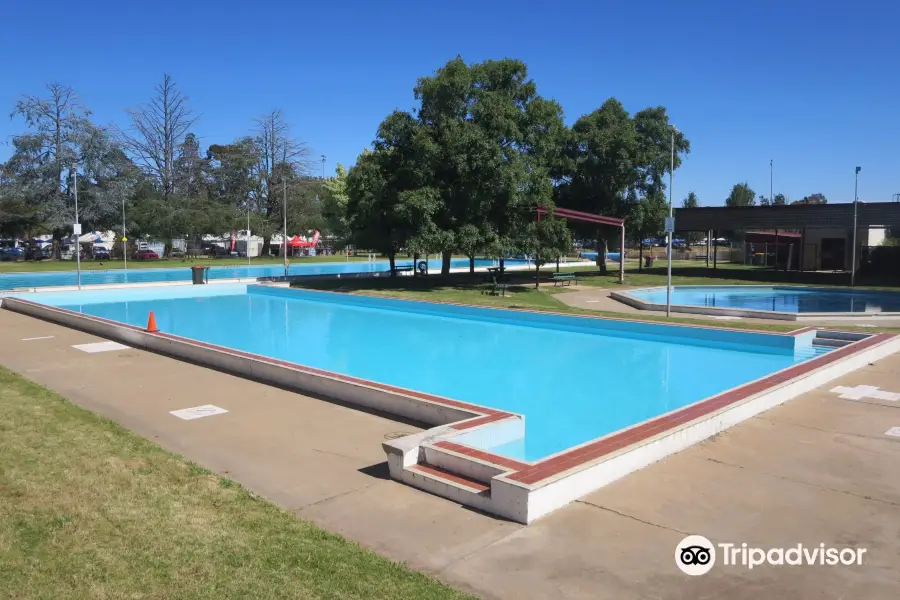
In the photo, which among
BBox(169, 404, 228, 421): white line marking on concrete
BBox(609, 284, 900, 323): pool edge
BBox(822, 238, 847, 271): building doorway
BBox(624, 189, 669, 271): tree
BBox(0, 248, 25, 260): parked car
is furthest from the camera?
BBox(0, 248, 25, 260): parked car

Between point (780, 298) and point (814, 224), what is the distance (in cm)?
977

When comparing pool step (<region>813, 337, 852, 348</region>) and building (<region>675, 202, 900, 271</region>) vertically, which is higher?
building (<region>675, 202, 900, 271</region>)

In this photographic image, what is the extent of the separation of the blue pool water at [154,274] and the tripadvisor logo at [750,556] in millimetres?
35170

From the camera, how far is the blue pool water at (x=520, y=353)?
1185 cm

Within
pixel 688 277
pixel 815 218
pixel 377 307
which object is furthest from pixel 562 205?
pixel 377 307

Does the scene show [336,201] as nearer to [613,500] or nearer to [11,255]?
[11,255]

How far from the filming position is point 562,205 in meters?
39.7

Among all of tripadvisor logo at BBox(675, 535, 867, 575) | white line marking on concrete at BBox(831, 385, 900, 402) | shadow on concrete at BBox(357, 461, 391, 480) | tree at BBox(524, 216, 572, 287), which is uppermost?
tree at BBox(524, 216, 572, 287)

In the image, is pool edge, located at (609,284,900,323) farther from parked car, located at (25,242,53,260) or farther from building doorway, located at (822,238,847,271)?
parked car, located at (25,242,53,260)

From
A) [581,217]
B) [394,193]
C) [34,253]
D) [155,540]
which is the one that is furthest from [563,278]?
[34,253]

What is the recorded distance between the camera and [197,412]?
942cm

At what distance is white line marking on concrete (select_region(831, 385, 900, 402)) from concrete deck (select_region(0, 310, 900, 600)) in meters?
0.30

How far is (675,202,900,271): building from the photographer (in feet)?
117

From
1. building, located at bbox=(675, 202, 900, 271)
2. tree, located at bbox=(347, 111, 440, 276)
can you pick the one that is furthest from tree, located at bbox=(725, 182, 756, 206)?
tree, located at bbox=(347, 111, 440, 276)
